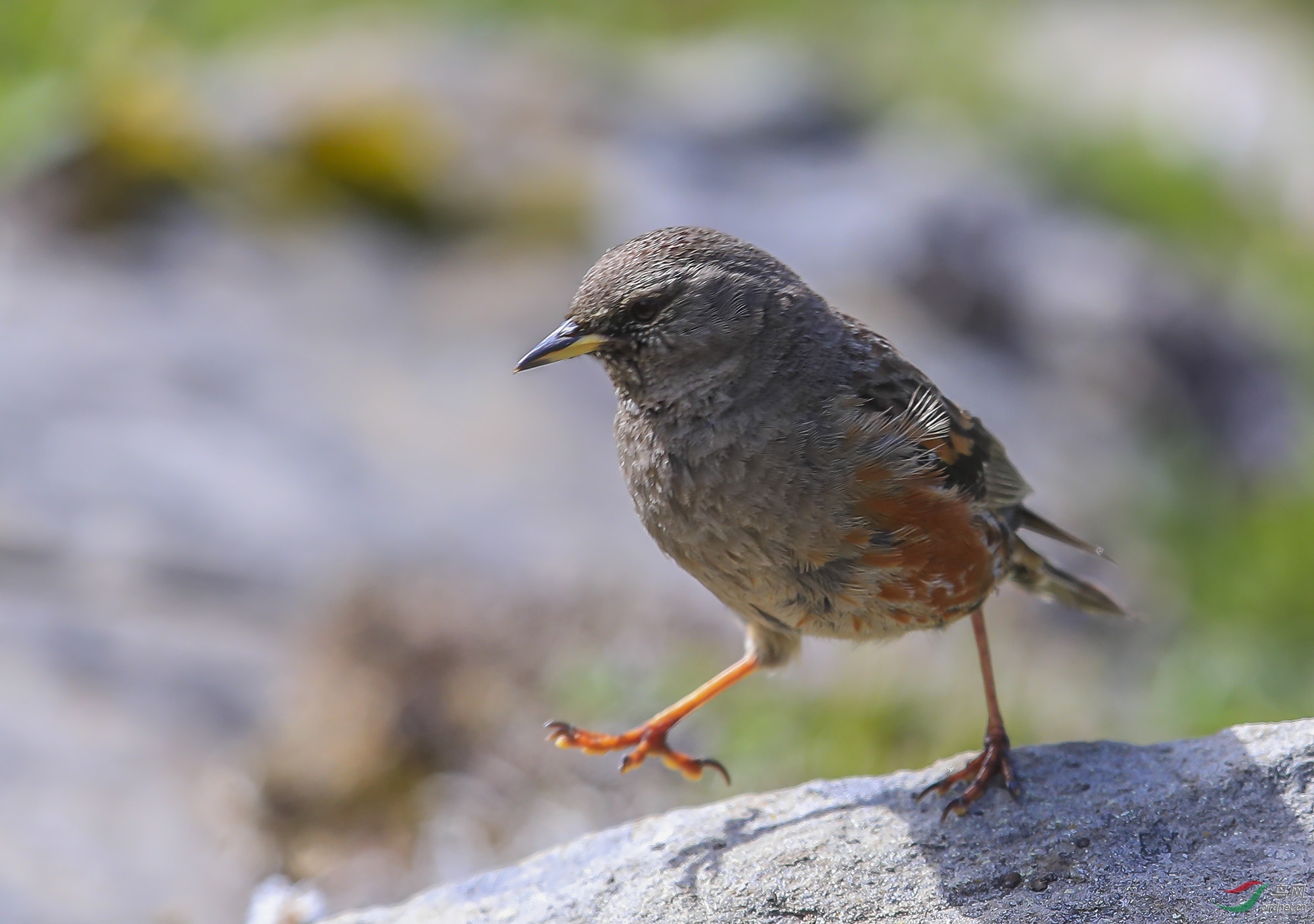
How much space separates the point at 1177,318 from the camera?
12.7m

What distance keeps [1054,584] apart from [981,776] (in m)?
1.27

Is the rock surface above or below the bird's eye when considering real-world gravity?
below

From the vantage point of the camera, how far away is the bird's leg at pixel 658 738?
4.54 meters

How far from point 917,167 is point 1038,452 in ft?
18.5

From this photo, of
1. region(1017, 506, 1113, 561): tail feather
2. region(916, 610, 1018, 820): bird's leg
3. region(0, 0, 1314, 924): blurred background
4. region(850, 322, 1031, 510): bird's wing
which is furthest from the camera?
region(0, 0, 1314, 924): blurred background

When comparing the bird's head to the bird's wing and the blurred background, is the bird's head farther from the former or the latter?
the blurred background

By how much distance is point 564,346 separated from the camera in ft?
12.9

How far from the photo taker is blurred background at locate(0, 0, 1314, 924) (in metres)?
6.61

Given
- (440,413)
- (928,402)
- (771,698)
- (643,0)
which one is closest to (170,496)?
(440,413)

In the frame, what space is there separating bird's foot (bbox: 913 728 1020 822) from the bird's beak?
5.67ft

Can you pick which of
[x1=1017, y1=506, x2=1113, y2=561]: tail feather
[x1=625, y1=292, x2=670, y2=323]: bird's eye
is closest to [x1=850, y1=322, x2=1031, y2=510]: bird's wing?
[x1=1017, y1=506, x2=1113, y2=561]: tail feather

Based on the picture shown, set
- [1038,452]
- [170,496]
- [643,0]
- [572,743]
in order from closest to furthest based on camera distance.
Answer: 1. [572,743]
2. [170,496]
3. [1038,452]
4. [643,0]

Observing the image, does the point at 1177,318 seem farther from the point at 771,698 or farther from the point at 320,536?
the point at 320,536

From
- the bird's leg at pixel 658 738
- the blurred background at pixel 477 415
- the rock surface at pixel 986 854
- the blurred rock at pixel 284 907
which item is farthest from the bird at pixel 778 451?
the blurred background at pixel 477 415
